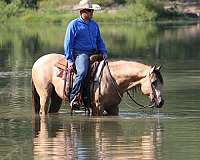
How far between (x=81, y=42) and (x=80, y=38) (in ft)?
0.25

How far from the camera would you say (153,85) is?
552 inches

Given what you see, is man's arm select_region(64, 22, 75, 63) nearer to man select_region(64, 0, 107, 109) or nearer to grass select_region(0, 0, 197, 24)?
man select_region(64, 0, 107, 109)

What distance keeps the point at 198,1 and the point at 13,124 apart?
94.0 m

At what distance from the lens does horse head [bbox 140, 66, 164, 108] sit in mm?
13954

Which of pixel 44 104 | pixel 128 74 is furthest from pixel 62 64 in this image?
pixel 128 74

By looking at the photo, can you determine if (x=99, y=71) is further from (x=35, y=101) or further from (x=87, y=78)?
(x=35, y=101)

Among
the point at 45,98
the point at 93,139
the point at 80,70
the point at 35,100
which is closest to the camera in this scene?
the point at 93,139

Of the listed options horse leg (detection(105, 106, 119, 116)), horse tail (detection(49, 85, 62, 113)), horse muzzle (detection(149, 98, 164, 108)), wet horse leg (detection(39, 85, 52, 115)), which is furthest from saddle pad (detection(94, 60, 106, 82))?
horse tail (detection(49, 85, 62, 113))

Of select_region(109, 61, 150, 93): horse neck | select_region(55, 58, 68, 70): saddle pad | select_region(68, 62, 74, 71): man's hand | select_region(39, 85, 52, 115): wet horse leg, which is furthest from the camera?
select_region(39, 85, 52, 115): wet horse leg

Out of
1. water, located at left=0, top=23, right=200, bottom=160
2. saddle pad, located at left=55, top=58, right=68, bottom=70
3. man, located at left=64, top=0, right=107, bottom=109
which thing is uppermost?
man, located at left=64, top=0, right=107, bottom=109

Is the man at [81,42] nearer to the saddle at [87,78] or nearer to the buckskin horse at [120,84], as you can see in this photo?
the saddle at [87,78]

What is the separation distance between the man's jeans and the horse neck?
488 millimetres

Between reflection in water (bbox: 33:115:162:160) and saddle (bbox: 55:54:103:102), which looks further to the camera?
saddle (bbox: 55:54:103:102)

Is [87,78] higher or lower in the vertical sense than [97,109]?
higher
